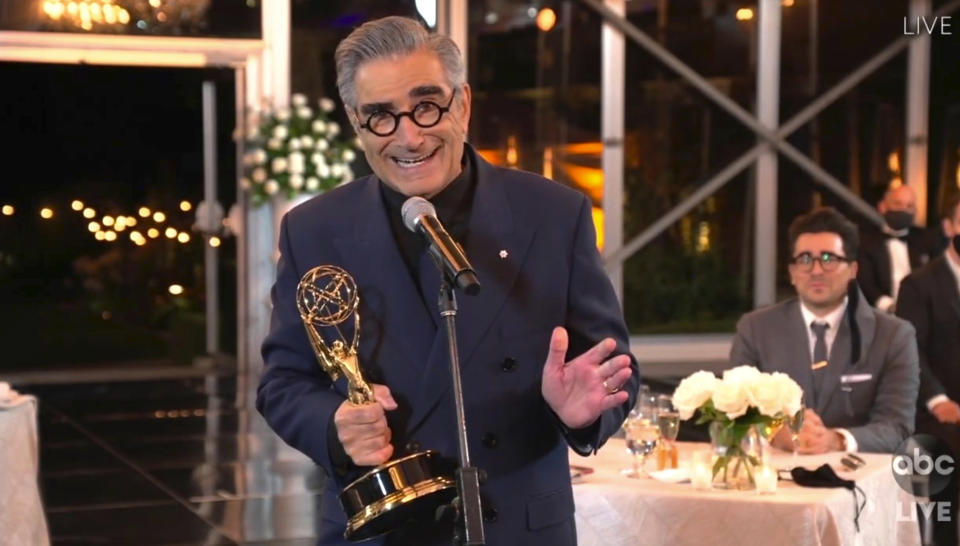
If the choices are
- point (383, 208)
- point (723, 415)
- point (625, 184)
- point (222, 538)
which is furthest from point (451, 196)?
point (625, 184)

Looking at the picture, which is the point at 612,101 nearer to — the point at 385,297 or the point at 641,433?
the point at 641,433

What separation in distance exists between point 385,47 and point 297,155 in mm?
9347

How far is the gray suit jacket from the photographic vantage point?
14.8 feet

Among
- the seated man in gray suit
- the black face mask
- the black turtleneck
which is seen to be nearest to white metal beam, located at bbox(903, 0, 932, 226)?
the black face mask

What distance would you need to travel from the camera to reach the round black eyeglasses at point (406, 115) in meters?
2.21

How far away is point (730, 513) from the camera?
138 inches

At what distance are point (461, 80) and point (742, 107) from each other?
1137 cm

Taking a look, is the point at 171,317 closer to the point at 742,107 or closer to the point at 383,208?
the point at 742,107

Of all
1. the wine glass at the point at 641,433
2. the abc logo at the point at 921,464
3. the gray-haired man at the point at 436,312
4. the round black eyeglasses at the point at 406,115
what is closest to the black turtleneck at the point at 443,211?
the gray-haired man at the point at 436,312

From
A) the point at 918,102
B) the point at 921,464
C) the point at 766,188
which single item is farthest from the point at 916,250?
the point at 918,102

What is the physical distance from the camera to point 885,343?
461 centimetres

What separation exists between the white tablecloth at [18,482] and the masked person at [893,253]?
443 cm

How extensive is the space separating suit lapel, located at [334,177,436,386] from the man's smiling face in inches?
3.7

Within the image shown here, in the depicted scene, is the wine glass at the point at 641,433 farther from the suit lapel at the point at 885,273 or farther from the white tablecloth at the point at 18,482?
the suit lapel at the point at 885,273
